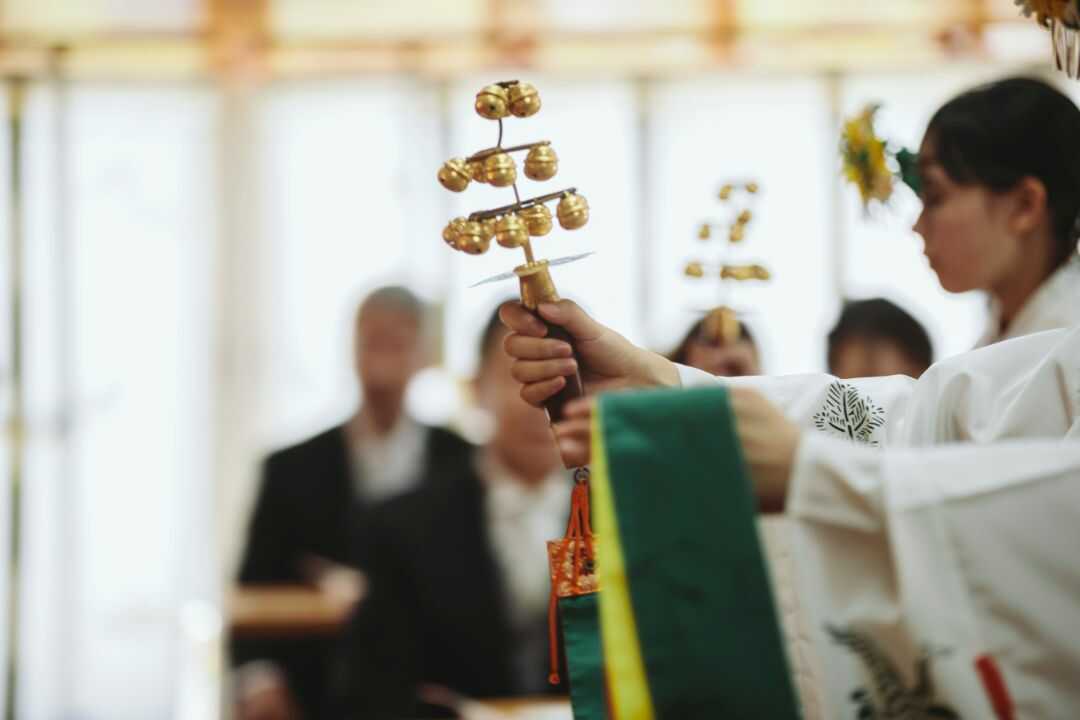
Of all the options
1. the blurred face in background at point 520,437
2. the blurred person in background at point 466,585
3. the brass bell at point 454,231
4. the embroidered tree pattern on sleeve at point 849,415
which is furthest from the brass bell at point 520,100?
the blurred face in background at point 520,437

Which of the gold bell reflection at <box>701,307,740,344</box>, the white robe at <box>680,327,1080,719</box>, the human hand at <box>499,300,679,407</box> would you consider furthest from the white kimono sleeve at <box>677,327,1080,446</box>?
the gold bell reflection at <box>701,307,740,344</box>

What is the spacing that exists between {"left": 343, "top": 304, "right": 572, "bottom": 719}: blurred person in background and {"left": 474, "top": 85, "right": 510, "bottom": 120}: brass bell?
59.3 inches

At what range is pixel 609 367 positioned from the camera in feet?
4.24

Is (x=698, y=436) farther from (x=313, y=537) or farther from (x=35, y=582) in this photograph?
(x=35, y=582)

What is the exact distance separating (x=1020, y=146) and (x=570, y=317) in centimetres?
73

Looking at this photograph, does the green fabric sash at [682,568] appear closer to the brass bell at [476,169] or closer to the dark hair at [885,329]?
the brass bell at [476,169]

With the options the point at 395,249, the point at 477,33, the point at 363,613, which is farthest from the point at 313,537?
the point at 477,33

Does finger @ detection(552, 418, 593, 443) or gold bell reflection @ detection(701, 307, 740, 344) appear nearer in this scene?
finger @ detection(552, 418, 593, 443)

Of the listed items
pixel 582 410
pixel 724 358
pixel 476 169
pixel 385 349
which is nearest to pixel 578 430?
pixel 582 410

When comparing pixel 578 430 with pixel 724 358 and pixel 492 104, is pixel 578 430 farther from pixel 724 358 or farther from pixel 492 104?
pixel 724 358

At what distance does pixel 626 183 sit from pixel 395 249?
1.00 m

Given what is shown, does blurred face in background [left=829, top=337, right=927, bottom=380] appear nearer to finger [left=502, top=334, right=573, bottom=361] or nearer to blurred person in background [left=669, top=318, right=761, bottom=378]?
blurred person in background [left=669, top=318, right=761, bottom=378]

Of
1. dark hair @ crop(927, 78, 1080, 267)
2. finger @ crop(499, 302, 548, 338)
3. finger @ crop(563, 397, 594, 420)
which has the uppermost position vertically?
dark hair @ crop(927, 78, 1080, 267)

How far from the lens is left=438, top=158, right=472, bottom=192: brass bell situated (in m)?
1.11
